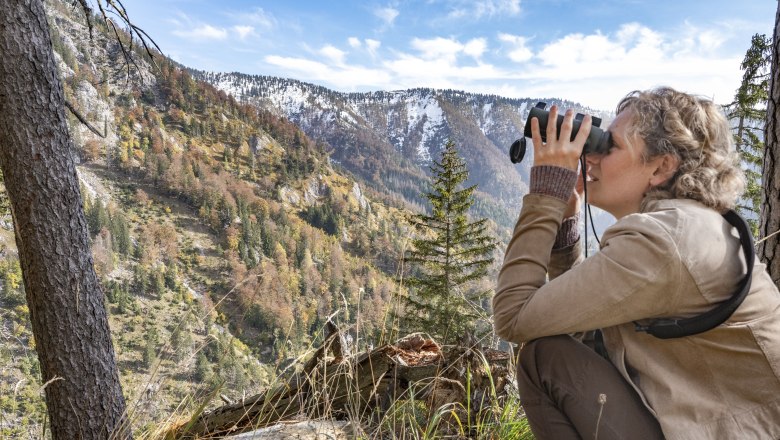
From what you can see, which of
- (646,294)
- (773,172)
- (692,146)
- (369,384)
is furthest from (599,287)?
(773,172)

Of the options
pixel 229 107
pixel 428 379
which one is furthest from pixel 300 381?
pixel 229 107

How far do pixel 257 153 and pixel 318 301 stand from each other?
46.0m

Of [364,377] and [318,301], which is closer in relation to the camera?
[364,377]

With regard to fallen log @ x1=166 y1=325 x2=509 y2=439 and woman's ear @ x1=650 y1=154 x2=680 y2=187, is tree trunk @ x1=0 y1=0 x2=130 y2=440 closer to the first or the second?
fallen log @ x1=166 y1=325 x2=509 y2=439

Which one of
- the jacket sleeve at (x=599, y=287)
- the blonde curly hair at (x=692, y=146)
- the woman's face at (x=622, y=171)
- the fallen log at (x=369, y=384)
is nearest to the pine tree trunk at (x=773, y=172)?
the blonde curly hair at (x=692, y=146)

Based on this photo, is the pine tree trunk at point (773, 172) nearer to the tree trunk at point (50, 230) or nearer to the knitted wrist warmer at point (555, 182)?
the knitted wrist warmer at point (555, 182)

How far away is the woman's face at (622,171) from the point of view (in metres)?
1.09

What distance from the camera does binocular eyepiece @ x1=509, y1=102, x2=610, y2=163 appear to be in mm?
1132

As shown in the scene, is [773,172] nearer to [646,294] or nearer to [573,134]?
[573,134]

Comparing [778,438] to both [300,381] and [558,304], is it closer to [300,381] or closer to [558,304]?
[558,304]

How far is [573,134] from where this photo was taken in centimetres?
116

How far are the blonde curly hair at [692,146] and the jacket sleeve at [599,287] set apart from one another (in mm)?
233

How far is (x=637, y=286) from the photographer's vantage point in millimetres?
857

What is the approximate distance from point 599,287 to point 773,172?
1.30 m
